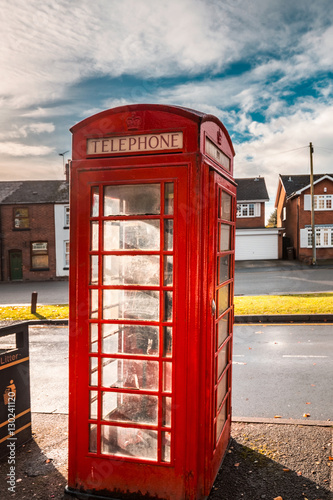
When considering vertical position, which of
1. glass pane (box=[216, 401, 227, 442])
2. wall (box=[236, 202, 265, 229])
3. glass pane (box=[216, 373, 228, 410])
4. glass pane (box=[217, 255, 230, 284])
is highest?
wall (box=[236, 202, 265, 229])

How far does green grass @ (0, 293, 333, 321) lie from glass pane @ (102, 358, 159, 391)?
818 centimetres

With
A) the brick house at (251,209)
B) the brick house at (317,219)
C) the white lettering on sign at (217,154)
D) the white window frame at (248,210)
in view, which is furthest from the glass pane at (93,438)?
the white window frame at (248,210)

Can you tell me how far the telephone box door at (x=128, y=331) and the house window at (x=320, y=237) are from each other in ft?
107

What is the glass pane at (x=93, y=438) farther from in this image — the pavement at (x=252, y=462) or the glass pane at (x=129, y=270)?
the glass pane at (x=129, y=270)

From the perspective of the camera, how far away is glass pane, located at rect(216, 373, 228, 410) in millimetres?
3740

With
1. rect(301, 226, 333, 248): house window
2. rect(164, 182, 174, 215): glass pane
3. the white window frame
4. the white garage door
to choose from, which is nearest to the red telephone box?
rect(164, 182, 174, 215): glass pane

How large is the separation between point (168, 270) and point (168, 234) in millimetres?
283

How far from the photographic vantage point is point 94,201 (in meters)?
3.33

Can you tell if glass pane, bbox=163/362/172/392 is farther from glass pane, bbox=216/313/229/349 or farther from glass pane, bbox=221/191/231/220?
glass pane, bbox=221/191/231/220

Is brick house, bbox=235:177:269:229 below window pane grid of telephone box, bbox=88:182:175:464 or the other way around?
the other way around

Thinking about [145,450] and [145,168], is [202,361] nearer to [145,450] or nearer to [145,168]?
[145,450]

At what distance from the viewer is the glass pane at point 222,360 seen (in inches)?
148

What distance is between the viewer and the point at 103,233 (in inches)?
129

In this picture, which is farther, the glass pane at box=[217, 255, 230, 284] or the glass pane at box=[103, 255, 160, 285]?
the glass pane at box=[217, 255, 230, 284]
